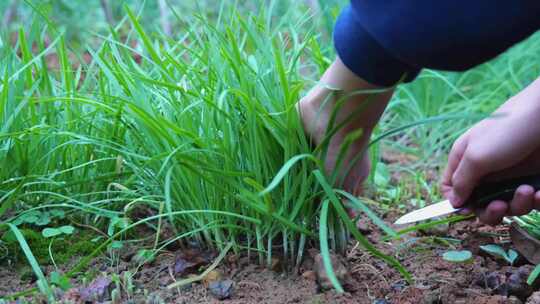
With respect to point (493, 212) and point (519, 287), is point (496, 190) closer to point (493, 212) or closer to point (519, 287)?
point (493, 212)

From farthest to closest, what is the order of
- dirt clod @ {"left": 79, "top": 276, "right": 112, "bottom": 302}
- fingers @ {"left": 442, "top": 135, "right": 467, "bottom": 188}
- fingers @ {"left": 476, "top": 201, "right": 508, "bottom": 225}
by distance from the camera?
fingers @ {"left": 442, "top": 135, "right": 467, "bottom": 188} < fingers @ {"left": 476, "top": 201, "right": 508, "bottom": 225} < dirt clod @ {"left": 79, "top": 276, "right": 112, "bottom": 302}

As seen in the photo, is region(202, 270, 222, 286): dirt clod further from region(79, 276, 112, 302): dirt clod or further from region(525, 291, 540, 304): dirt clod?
region(525, 291, 540, 304): dirt clod

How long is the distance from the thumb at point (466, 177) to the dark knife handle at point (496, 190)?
0.07ft

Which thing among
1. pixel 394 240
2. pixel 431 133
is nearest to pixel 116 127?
pixel 394 240

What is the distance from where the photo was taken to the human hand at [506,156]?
1.19m

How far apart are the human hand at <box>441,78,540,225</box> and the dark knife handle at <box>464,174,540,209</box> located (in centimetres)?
1

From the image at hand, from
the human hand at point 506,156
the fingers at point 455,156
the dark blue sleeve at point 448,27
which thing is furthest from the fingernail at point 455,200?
the dark blue sleeve at point 448,27

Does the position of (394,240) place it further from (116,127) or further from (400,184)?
(116,127)

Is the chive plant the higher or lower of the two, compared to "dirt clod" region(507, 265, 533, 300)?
higher

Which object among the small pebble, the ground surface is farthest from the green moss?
the small pebble

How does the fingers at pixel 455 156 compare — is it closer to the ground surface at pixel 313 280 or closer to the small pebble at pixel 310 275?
the ground surface at pixel 313 280

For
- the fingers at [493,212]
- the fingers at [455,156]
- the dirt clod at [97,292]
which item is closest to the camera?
the dirt clod at [97,292]

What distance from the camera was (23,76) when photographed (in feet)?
4.67

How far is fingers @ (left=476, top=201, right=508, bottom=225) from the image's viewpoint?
1.21 metres
